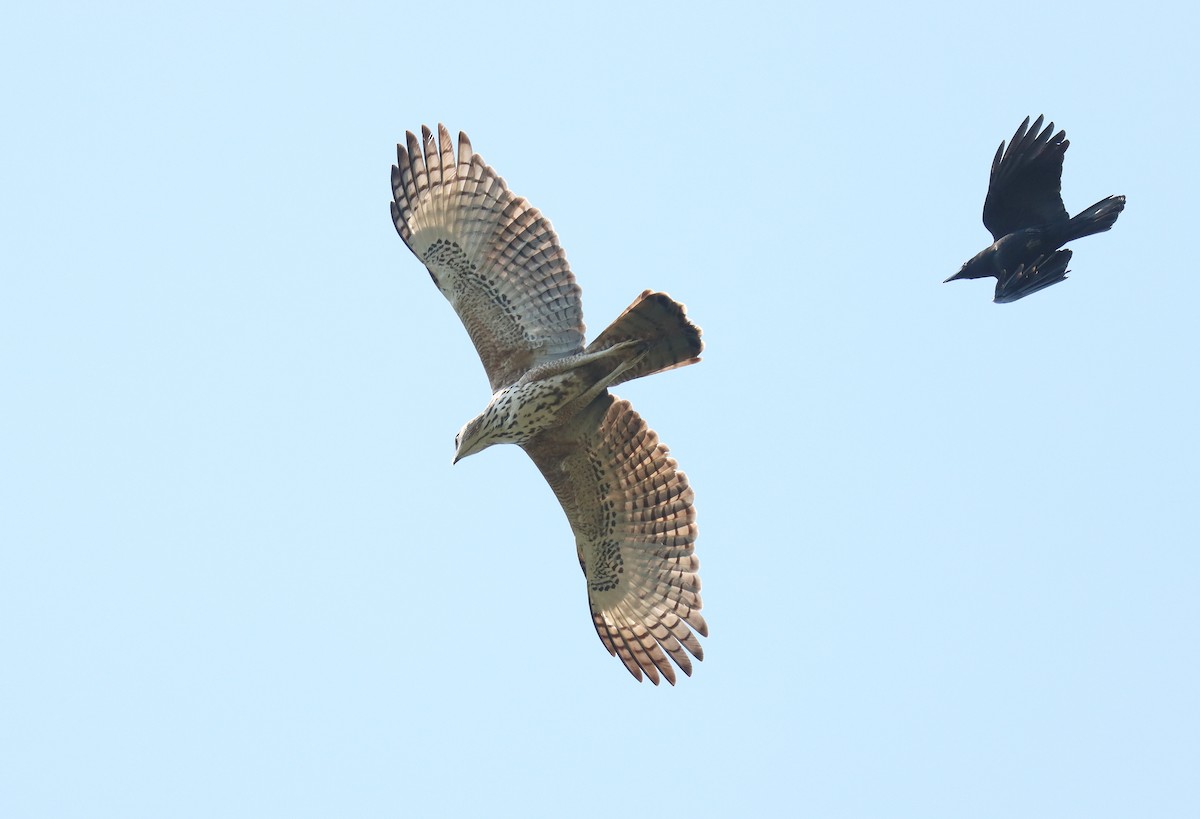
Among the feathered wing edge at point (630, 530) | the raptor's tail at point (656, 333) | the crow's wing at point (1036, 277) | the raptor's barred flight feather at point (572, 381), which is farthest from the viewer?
the feathered wing edge at point (630, 530)

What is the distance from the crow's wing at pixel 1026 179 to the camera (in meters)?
11.4

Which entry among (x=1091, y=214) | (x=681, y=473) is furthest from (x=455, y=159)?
(x=1091, y=214)

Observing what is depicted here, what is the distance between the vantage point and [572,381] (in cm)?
1256

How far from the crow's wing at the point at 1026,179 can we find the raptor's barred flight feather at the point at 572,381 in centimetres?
233

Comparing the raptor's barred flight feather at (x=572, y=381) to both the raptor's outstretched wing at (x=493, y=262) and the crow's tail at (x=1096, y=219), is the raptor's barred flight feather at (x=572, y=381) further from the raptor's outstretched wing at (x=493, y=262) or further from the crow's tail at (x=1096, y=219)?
the crow's tail at (x=1096, y=219)

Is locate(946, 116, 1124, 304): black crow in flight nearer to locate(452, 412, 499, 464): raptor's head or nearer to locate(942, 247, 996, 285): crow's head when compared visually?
locate(942, 247, 996, 285): crow's head

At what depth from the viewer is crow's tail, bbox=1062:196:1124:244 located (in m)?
11.2

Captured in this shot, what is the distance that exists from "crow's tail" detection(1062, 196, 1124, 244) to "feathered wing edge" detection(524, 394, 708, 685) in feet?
11.9

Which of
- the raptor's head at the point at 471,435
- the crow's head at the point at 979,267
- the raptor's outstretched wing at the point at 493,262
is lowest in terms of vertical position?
the crow's head at the point at 979,267

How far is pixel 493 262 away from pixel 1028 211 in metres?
3.96

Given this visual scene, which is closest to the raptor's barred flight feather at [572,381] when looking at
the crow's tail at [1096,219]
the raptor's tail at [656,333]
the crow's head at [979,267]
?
the raptor's tail at [656,333]

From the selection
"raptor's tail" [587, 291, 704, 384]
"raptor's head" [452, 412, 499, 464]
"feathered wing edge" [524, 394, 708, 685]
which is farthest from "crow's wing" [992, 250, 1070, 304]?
"raptor's head" [452, 412, 499, 464]

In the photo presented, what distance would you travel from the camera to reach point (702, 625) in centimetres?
1310

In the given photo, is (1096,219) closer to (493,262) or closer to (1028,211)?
(1028,211)
